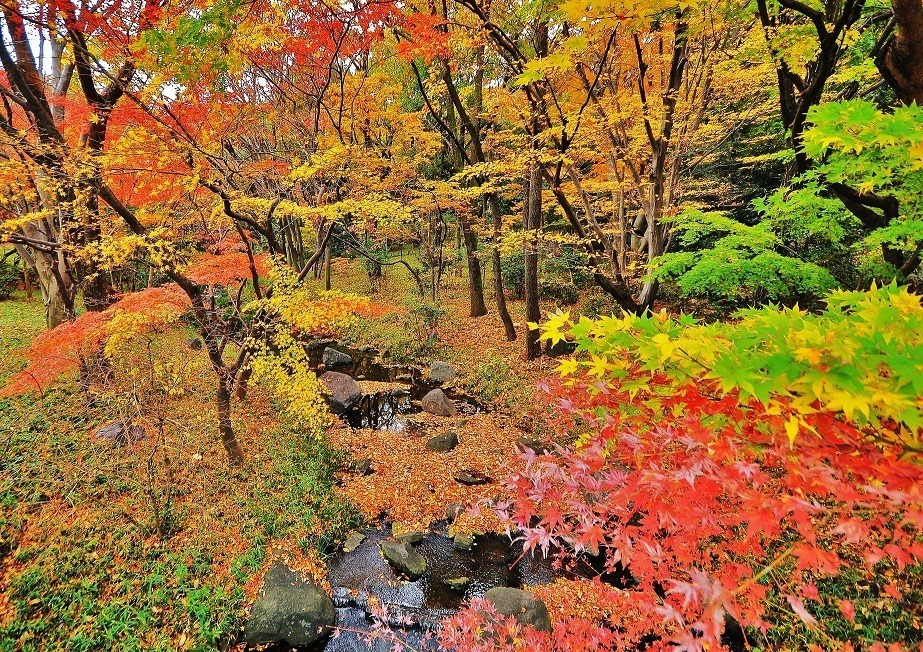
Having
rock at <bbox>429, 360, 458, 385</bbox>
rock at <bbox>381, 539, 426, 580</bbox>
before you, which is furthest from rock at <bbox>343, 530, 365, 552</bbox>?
rock at <bbox>429, 360, 458, 385</bbox>

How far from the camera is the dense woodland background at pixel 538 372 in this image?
2.10m

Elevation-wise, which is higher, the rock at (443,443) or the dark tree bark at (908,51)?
the dark tree bark at (908,51)

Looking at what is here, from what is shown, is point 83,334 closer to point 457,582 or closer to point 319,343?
point 457,582

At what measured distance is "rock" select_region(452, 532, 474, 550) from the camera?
6.66m

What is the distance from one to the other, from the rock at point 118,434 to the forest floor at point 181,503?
16cm

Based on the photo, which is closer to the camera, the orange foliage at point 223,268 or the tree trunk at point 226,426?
→ the tree trunk at point 226,426

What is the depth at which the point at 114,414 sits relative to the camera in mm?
7039

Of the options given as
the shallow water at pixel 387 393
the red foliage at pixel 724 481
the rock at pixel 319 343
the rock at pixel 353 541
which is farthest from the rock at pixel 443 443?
the rock at pixel 319 343

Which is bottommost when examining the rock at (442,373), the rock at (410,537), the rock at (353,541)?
the rock at (410,537)

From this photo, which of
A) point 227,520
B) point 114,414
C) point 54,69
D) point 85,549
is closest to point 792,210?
point 227,520

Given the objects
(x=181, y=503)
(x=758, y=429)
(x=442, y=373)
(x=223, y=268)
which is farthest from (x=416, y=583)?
(x=223, y=268)

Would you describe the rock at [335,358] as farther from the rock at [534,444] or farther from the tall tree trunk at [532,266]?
the rock at [534,444]

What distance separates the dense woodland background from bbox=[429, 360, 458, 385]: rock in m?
0.51

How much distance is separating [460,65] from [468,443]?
Answer: 12939mm
